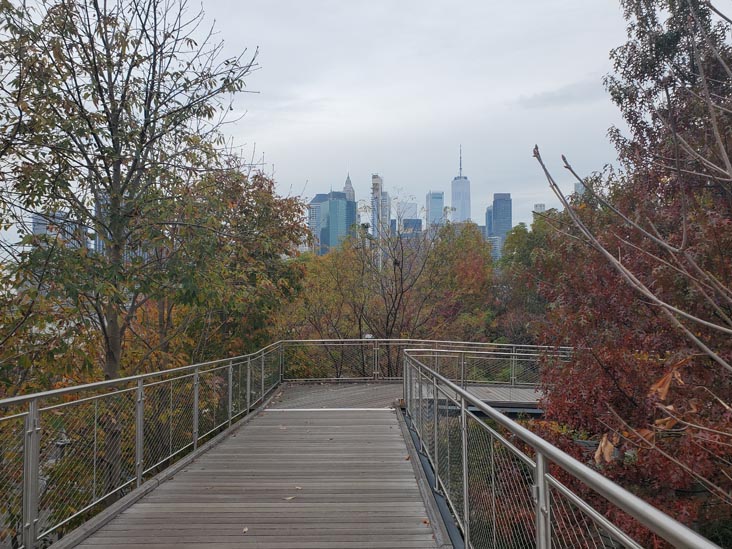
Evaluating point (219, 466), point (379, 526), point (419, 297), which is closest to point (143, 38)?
point (219, 466)

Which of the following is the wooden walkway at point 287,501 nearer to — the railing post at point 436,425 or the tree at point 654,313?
the railing post at point 436,425

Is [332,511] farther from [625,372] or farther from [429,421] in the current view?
[625,372]

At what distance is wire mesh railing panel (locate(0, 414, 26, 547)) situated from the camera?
3.94m

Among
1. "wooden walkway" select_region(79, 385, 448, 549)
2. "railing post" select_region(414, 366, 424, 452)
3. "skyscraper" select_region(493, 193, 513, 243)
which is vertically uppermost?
"skyscraper" select_region(493, 193, 513, 243)

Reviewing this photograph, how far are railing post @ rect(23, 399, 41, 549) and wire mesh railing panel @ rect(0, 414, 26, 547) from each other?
0.03m

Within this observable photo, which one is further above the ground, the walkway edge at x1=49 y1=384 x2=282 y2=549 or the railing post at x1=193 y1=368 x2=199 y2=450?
the railing post at x1=193 y1=368 x2=199 y2=450

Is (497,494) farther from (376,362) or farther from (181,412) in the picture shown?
(376,362)

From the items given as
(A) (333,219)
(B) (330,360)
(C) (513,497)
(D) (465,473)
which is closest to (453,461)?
(D) (465,473)

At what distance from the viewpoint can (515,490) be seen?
300 cm

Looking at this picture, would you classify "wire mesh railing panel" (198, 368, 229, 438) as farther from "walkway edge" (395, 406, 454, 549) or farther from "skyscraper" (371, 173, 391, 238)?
"skyscraper" (371, 173, 391, 238)

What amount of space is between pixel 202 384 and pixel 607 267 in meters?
6.67

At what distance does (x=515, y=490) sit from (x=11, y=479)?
129 inches

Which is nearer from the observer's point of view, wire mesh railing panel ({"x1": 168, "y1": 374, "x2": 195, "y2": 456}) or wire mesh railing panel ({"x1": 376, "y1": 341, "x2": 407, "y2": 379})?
wire mesh railing panel ({"x1": 168, "y1": 374, "x2": 195, "y2": 456})

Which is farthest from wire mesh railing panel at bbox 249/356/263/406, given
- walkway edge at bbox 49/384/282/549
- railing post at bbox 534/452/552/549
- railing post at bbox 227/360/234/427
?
railing post at bbox 534/452/552/549
